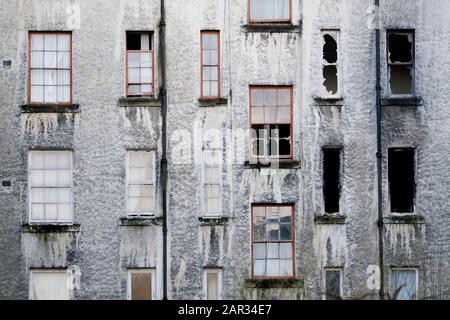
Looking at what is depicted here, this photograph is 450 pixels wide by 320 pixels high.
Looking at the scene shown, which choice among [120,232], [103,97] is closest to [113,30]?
[103,97]

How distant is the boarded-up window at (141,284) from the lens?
49719 millimetres

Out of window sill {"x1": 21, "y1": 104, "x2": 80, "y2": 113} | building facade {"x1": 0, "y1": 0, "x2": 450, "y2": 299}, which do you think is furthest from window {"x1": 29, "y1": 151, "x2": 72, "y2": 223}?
window sill {"x1": 21, "y1": 104, "x2": 80, "y2": 113}

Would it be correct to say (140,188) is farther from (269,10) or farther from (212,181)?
(269,10)

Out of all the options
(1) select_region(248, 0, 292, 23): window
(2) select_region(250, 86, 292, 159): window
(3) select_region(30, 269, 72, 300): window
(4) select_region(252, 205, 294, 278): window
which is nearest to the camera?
(3) select_region(30, 269, 72, 300): window

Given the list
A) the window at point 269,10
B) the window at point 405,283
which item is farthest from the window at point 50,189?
the window at point 405,283

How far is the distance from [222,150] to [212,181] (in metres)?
0.92

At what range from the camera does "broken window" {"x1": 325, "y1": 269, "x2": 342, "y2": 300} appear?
4959 cm

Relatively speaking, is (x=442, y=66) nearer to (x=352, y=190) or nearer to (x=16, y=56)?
(x=352, y=190)

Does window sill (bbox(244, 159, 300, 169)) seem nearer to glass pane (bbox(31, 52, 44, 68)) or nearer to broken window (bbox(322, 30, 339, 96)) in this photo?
broken window (bbox(322, 30, 339, 96))

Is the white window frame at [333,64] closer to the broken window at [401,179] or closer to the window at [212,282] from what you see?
the broken window at [401,179]

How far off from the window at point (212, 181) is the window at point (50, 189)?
3806 mm

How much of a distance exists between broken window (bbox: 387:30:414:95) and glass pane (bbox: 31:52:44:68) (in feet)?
32.4

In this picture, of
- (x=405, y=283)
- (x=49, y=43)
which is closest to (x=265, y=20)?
(x=49, y=43)

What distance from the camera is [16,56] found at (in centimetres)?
5034
